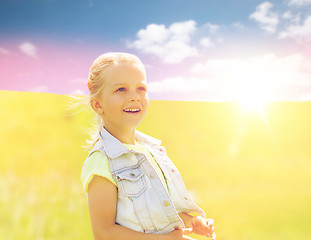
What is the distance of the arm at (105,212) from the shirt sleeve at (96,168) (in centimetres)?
2

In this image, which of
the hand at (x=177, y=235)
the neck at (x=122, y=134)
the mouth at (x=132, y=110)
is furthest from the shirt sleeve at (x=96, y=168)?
the hand at (x=177, y=235)

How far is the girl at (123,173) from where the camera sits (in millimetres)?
1429

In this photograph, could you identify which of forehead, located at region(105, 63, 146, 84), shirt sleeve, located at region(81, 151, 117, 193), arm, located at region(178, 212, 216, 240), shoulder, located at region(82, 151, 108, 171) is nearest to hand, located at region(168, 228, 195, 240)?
arm, located at region(178, 212, 216, 240)

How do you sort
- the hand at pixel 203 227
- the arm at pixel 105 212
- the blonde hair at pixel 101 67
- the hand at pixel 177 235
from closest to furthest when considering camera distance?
the arm at pixel 105 212 → the hand at pixel 177 235 → the blonde hair at pixel 101 67 → the hand at pixel 203 227

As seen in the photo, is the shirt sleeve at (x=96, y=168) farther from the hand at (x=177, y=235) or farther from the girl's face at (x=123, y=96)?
the hand at (x=177, y=235)

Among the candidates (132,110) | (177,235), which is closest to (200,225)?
(177,235)

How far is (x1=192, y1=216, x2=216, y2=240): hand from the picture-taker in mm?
1807

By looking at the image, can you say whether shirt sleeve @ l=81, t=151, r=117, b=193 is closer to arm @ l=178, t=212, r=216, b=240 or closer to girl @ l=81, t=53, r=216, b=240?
girl @ l=81, t=53, r=216, b=240

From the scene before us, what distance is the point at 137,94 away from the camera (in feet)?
5.32

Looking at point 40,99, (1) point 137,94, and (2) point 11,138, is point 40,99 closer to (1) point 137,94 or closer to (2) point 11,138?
(2) point 11,138

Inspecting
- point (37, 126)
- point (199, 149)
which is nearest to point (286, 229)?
point (199, 149)

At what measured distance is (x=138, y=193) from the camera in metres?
1.50

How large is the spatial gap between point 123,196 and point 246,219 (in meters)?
2.55

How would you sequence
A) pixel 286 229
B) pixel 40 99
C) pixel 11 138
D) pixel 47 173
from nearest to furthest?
pixel 286 229 → pixel 47 173 → pixel 11 138 → pixel 40 99
